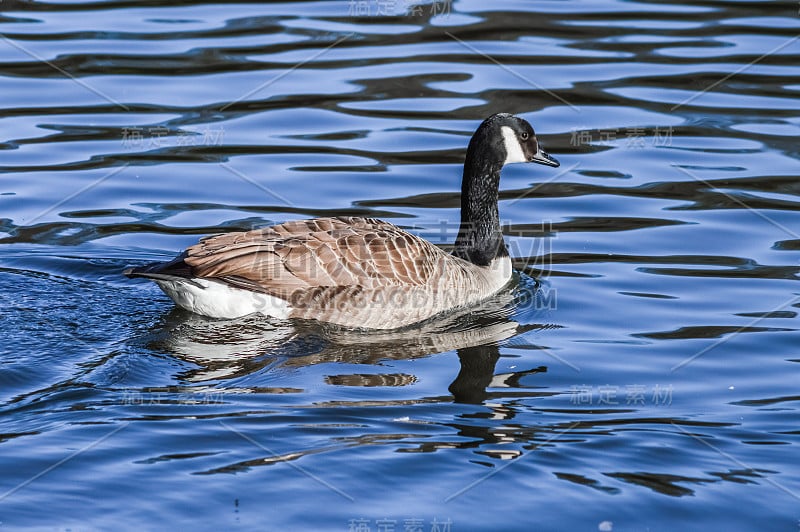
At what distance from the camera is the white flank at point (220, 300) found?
10.4 meters

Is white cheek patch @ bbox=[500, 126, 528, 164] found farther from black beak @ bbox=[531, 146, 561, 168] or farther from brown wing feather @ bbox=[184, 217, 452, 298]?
brown wing feather @ bbox=[184, 217, 452, 298]

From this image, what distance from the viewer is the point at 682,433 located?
8203 mm

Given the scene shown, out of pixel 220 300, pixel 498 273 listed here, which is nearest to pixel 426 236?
pixel 498 273

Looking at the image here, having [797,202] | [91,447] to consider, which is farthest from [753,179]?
[91,447]

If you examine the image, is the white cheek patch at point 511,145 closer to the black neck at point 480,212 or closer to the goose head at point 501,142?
the goose head at point 501,142

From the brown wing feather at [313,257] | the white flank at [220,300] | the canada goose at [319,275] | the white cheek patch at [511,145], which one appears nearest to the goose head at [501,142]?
the white cheek patch at [511,145]

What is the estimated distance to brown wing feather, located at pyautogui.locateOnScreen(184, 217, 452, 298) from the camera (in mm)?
10391

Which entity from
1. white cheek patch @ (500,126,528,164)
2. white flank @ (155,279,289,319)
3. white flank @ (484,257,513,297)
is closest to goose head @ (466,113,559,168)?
white cheek patch @ (500,126,528,164)

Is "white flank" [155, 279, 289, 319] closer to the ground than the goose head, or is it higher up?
closer to the ground

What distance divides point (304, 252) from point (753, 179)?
6445 mm

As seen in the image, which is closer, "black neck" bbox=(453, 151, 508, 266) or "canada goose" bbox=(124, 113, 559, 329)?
"canada goose" bbox=(124, 113, 559, 329)

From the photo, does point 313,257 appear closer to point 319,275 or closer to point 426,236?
point 319,275

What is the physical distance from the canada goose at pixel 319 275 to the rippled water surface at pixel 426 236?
0.80 feet

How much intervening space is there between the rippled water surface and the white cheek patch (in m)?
1.24
